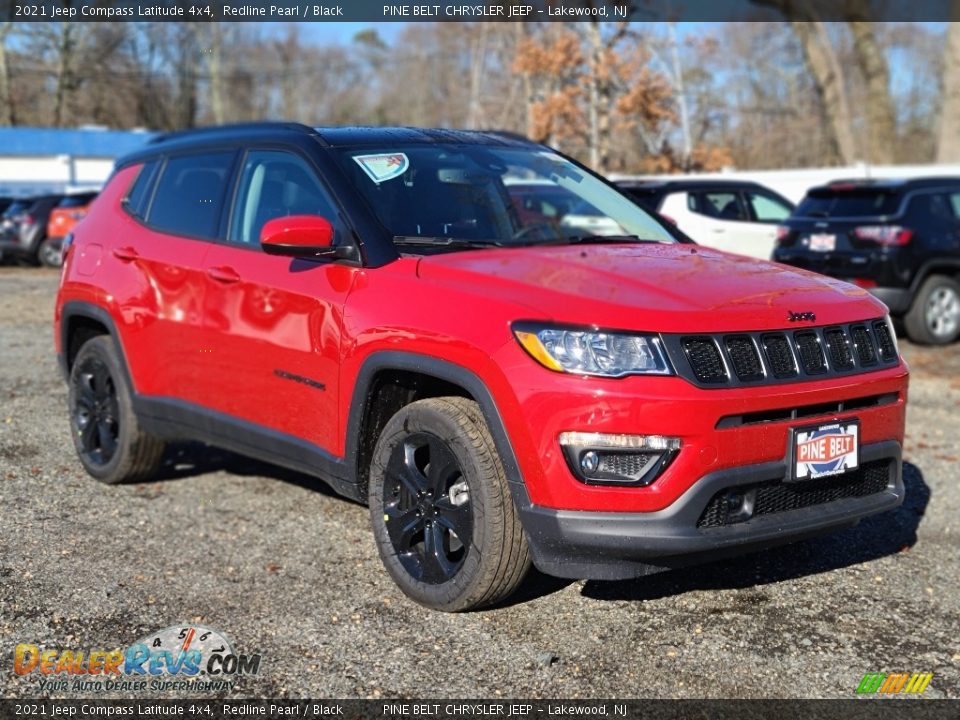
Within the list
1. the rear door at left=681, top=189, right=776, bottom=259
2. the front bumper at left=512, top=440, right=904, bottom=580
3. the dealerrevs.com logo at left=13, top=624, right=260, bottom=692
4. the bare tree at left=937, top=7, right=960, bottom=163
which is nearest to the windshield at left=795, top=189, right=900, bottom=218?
the rear door at left=681, top=189, right=776, bottom=259

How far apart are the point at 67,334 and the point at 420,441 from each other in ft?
10.2

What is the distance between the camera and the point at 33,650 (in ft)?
12.9

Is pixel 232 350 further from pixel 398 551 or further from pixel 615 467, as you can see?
pixel 615 467

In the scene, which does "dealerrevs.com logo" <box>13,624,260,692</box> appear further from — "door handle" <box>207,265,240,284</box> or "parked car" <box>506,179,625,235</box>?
"parked car" <box>506,179,625,235</box>

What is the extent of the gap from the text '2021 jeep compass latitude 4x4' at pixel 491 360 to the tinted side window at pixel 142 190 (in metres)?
0.21

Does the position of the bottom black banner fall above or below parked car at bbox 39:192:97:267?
above

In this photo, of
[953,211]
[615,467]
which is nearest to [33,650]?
[615,467]

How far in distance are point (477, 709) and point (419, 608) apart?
865 mm

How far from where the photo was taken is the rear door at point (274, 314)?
4.65m

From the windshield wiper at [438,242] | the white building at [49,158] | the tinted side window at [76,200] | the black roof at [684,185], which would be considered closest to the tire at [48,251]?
the tinted side window at [76,200]

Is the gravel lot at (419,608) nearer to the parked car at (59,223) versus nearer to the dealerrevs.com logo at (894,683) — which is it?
the dealerrevs.com logo at (894,683)

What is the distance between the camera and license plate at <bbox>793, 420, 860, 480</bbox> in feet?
12.9

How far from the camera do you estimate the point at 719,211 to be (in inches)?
571

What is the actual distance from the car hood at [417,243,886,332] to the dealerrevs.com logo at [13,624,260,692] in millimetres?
1504
